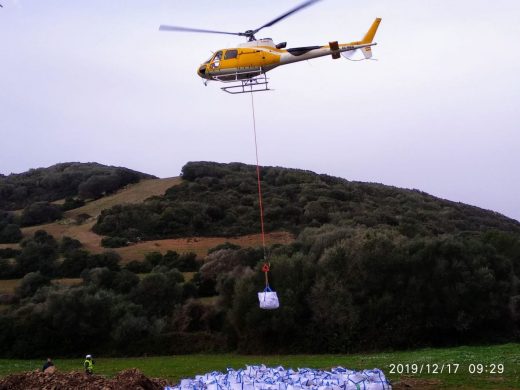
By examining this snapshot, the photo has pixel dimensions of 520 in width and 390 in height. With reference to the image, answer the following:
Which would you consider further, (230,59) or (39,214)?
(39,214)

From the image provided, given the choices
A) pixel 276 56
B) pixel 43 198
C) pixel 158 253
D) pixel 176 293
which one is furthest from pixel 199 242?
pixel 276 56

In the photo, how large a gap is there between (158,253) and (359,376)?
2973 cm

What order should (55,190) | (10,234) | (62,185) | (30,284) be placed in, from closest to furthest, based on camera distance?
1. (30,284)
2. (10,234)
3. (55,190)
4. (62,185)

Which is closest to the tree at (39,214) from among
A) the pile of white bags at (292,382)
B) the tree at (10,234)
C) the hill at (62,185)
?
the tree at (10,234)

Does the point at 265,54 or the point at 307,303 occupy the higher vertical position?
the point at 265,54

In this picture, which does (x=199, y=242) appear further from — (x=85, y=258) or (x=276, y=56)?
(x=276, y=56)

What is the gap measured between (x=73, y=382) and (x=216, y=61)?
859 cm

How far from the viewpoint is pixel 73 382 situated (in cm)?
1180

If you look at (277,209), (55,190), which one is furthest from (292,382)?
(55,190)

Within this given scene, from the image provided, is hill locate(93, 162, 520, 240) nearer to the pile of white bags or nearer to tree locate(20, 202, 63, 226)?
tree locate(20, 202, 63, 226)

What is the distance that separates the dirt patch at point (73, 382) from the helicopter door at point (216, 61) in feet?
25.9

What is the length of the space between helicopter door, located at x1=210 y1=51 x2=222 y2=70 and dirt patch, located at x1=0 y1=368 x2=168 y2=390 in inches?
310

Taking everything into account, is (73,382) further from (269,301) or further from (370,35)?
(370,35)

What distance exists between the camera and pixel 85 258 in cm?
3831
